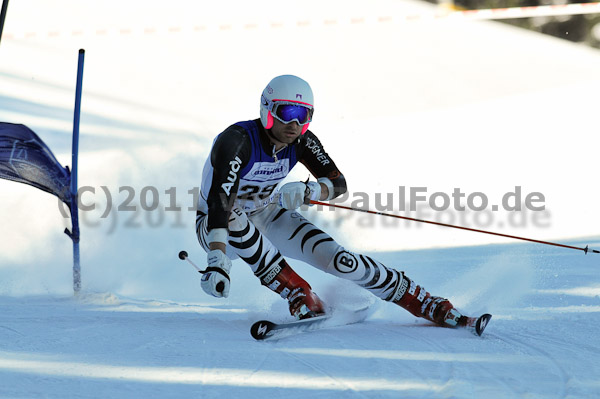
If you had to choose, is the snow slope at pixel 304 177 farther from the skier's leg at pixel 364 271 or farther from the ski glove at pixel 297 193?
the ski glove at pixel 297 193

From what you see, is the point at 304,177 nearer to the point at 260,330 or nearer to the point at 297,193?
the point at 297,193

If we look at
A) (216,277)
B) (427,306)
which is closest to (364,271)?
(427,306)

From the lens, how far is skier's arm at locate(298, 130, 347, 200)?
14.7ft

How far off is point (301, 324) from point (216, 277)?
676mm

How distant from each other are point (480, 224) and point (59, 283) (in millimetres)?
4129

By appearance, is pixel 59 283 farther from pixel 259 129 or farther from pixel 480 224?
pixel 480 224

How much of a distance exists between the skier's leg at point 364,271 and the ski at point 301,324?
0.77 ft

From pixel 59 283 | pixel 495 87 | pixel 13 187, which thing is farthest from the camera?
pixel 495 87

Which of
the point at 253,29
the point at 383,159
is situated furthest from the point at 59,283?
the point at 253,29

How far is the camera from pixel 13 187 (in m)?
7.71

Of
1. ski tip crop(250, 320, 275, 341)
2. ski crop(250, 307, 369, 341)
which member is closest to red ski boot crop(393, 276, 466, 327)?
ski crop(250, 307, 369, 341)

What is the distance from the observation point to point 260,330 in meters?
3.84

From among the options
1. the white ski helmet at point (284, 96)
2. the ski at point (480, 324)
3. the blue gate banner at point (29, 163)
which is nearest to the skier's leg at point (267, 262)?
the white ski helmet at point (284, 96)

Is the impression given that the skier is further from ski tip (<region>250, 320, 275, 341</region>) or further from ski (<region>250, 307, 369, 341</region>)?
ski tip (<region>250, 320, 275, 341</region>)
